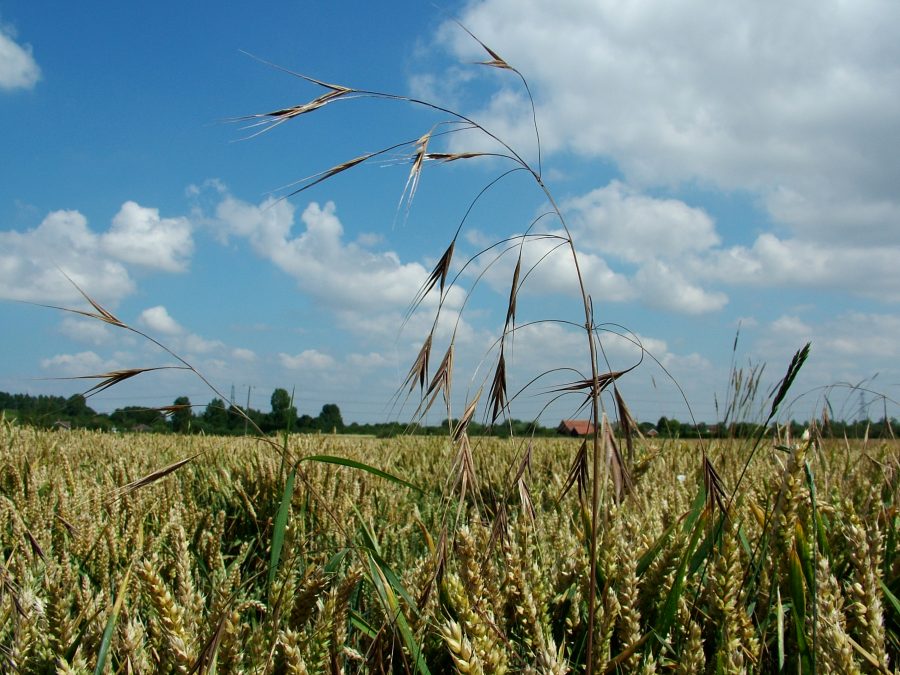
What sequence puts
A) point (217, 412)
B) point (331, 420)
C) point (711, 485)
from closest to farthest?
point (711, 485) → point (217, 412) → point (331, 420)

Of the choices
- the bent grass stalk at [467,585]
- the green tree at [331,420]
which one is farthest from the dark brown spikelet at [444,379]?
the green tree at [331,420]

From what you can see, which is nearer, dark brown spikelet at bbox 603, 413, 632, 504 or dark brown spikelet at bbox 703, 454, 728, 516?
dark brown spikelet at bbox 603, 413, 632, 504

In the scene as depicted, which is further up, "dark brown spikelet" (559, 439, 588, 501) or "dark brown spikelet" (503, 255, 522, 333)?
"dark brown spikelet" (503, 255, 522, 333)

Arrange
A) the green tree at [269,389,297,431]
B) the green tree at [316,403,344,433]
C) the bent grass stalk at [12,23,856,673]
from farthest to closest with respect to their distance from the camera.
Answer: the green tree at [316,403,344,433]
the green tree at [269,389,297,431]
the bent grass stalk at [12,23,856,673]

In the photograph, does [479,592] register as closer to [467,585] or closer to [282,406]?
[467,585]

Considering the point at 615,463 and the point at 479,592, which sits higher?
the point at 615,463

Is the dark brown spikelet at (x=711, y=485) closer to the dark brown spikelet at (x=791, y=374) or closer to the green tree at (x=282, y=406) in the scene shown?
the dark brown spikelet at (x=791, y=374)

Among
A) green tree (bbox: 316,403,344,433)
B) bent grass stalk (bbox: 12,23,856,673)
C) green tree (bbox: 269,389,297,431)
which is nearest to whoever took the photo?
bent grass stalk (bbox: 12,23,856,673)

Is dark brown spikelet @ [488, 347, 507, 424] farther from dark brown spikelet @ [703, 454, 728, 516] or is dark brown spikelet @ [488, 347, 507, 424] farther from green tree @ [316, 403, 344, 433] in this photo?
green tree @ [316, 403, 344, 433]

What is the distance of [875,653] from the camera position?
43.9 inches

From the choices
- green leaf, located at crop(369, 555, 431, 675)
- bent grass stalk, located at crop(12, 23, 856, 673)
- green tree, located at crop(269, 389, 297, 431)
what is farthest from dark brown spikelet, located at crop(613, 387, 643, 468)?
green tree, located at crop(269, 389, 297, 431)

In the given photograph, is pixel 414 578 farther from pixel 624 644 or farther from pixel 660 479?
pixel 660 479

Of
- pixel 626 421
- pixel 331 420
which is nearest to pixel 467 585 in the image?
pixel 626 421

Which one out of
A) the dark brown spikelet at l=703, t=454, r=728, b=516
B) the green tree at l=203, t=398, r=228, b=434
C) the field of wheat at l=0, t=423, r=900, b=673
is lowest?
the field of wheat at l=0, t=423, r=900, b=673
